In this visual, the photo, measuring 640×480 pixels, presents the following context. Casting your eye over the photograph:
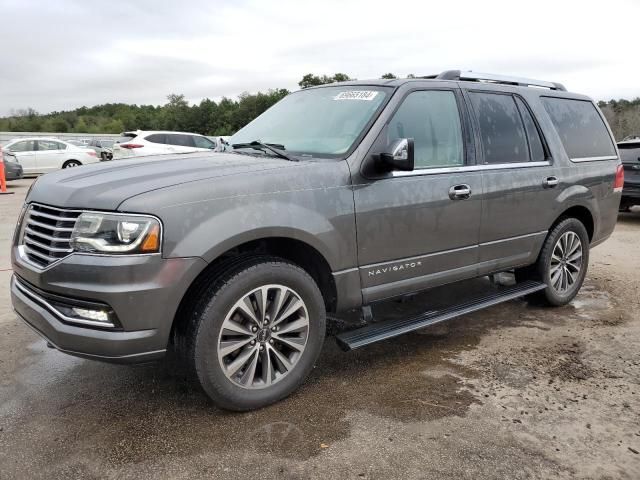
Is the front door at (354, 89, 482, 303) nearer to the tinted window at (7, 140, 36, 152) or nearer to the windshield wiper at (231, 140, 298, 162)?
the windshield wiper at (231, 140, 298, 162)

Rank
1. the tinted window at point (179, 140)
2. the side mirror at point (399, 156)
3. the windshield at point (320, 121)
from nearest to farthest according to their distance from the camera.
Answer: the side mirror at point (399, 156) < the windshield at point (320, 121) < the tinted window at point (179, 140)

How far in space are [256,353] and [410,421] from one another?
927mm

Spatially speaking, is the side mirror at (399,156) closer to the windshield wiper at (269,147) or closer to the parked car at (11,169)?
the windshield wiper at (269,147)

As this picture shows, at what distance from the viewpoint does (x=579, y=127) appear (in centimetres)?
498

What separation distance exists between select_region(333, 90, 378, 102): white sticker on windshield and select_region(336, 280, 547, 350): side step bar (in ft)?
5.05

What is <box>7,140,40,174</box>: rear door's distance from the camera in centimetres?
1833

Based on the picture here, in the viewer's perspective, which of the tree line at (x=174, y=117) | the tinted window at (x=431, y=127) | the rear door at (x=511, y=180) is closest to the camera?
the tinted window at (x=431, y=127)

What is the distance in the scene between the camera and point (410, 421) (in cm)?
290

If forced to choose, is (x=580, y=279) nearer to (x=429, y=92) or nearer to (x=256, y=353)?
(x=429, y=92)

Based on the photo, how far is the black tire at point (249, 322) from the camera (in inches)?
108

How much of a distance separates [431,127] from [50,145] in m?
18.4

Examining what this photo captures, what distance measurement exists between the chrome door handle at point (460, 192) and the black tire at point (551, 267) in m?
1.30

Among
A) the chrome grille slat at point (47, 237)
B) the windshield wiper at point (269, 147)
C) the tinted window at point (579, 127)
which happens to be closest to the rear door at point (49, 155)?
the windshield wiper at point (269, 147)

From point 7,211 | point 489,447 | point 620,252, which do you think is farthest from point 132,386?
point 7,211
